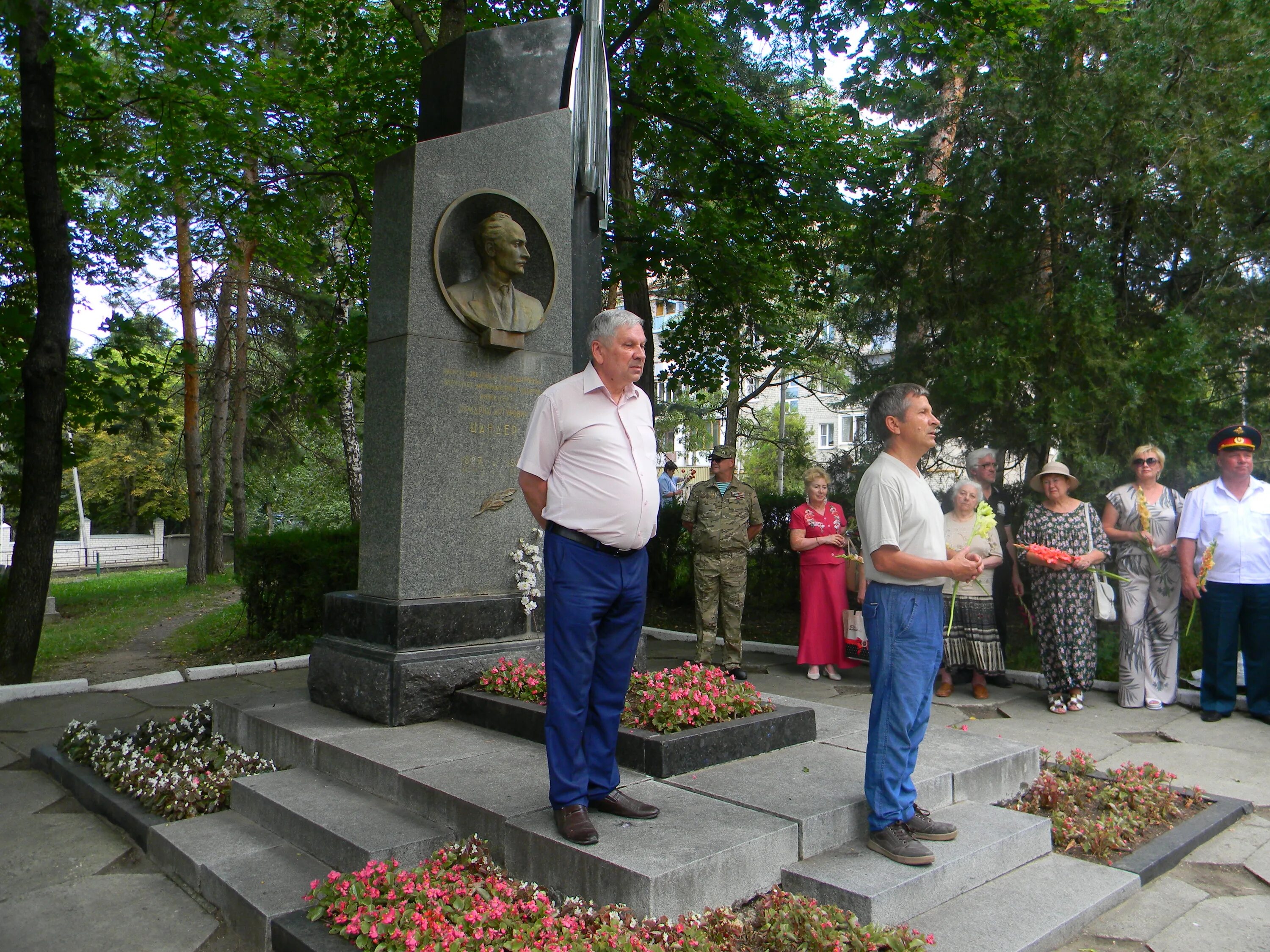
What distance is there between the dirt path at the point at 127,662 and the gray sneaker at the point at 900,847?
6.99 metres

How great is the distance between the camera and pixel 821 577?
27.1ft

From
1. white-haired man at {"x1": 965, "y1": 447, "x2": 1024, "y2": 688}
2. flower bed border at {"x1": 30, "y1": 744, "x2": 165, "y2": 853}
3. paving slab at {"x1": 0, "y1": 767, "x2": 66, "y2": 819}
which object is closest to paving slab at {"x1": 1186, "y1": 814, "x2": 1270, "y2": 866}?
white-haired man at {"x1": 965, "y1": 447, "x2": 1024, "y2": 688}

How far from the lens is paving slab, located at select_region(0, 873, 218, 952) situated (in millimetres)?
3482

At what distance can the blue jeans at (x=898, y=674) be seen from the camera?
341cm

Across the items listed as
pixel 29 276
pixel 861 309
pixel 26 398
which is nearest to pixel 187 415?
pixel 29 276

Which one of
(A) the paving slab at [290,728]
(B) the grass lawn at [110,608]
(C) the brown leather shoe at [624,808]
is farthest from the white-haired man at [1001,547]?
(B) the grass lawn at [110,608]

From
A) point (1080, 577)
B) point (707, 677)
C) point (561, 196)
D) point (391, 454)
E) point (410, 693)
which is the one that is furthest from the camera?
point (1080, 577)

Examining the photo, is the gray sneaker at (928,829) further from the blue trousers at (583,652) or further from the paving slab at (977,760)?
the blue trousers at (583,652)

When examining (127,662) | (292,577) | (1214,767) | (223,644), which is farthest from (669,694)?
(127,662)

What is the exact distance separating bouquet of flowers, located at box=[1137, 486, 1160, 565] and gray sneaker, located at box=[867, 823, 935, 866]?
4.37 meters

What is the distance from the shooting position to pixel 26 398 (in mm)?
7961

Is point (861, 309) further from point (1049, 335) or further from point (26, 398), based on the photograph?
point (26, 398)

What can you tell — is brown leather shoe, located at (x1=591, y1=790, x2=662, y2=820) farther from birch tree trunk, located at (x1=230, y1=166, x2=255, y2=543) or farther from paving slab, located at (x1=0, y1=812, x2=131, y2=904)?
birch tree trunk, located at (x1=230, y1=166, x2=255, y2=543)

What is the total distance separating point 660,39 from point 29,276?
25.7 ft
